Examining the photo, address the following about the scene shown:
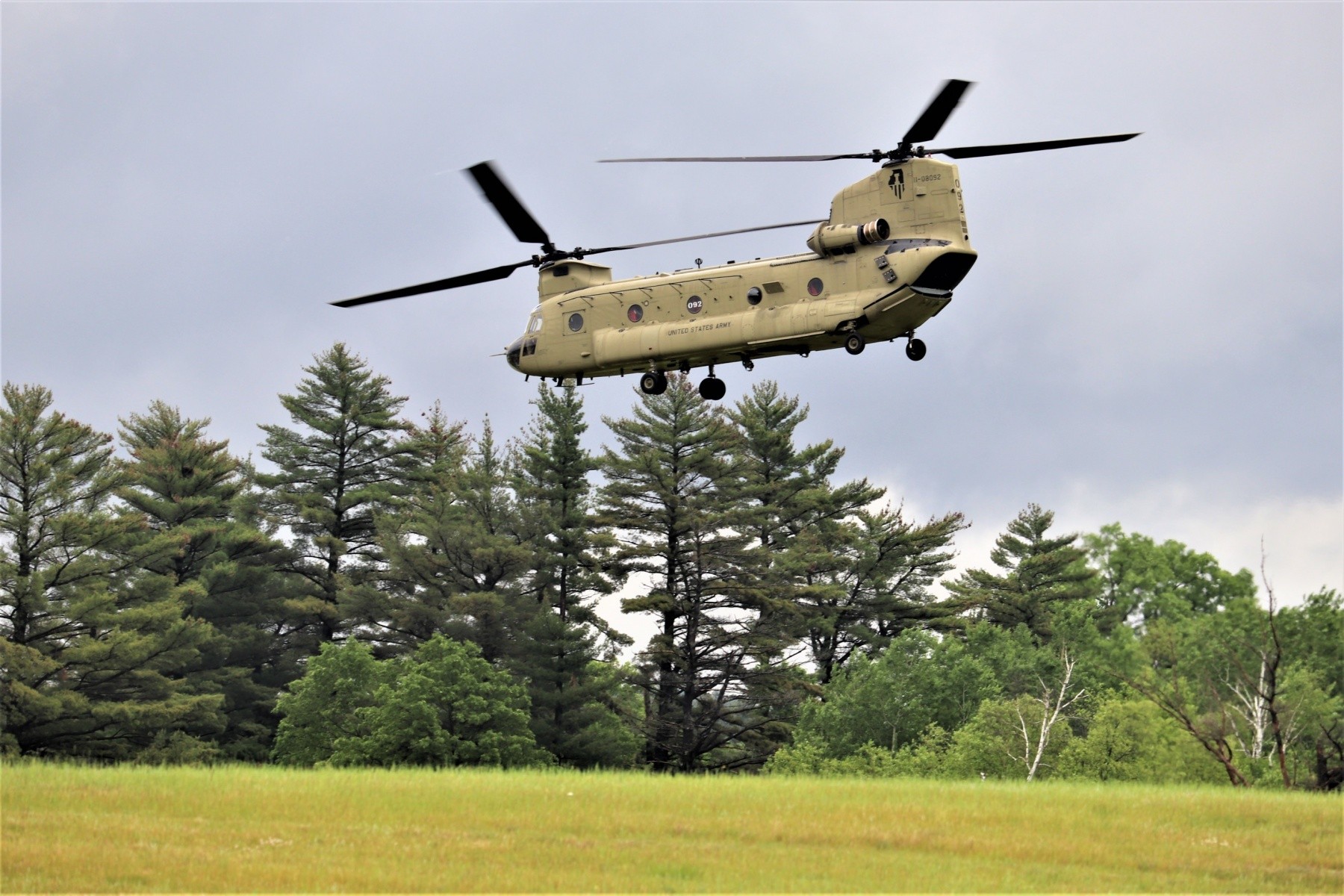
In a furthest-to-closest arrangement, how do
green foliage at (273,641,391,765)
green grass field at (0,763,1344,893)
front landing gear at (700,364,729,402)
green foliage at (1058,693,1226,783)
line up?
green foliage at (273,641,391,765)
green foliage at (1058,693,1226,783)
front landing gear at (700,364,729,402)
green grass field at (0,763,1344,893)

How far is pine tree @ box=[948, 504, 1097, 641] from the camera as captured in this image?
243 ft

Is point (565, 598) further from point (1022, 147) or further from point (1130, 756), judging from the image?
point (1022, 147)

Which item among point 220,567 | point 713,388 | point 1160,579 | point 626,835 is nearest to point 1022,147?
point 713,388

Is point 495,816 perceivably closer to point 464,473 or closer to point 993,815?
point 993,815

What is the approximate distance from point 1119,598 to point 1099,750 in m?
42.8

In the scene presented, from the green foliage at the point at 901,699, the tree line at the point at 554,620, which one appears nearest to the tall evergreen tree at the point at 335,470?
the tree line at the point at 554,620

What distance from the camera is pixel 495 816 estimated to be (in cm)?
2788

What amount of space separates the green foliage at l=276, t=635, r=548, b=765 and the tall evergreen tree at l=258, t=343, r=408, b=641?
1102 cm

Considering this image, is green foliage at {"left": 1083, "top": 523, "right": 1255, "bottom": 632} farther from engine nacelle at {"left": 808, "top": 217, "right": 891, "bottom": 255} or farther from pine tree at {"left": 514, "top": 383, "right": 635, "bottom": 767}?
engine nacelle at {"left": 808, "top": 217, "right": 891, "bottom": 255}

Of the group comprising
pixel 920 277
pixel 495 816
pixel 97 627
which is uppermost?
pixel 920 277

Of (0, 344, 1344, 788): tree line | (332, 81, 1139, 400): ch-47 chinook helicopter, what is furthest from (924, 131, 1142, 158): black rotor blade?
(0, 344, 1344, 788): tree line

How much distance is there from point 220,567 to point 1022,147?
4261 cm

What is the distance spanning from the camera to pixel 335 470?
7144 cm

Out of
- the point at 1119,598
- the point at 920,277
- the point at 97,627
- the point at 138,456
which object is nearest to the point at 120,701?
the point at 97,627
